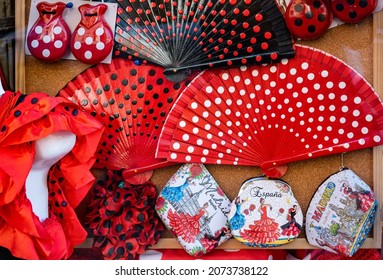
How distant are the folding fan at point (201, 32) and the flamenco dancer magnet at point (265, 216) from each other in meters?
0.40

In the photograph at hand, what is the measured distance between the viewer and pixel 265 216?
1.77m

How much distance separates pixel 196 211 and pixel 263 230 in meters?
0.21

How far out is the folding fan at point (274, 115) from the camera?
1.77 metres

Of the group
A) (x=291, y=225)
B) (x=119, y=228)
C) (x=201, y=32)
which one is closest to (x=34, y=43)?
(x=201, y=32)

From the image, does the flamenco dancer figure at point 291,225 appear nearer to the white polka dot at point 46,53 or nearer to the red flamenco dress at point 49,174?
the red flamenco dress at point 49,174

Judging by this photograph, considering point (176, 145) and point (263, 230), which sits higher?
point (176, 145)

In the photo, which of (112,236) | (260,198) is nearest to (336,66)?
(260,198)

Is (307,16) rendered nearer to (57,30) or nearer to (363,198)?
(363,198)

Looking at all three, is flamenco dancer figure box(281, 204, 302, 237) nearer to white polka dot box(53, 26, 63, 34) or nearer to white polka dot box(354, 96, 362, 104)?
white polka dot box(354, 96, 362, 104)

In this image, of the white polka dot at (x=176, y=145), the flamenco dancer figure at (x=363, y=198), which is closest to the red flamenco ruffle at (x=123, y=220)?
the white polka dot at (x=176, y=145)

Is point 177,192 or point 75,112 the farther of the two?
point 177,192

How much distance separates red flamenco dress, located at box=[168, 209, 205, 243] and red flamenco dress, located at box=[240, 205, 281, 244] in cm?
14
